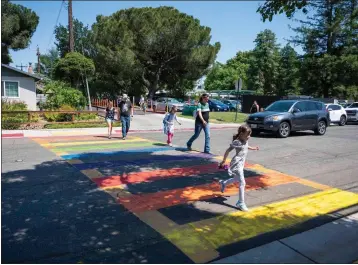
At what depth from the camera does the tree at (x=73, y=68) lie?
23719 millimetres

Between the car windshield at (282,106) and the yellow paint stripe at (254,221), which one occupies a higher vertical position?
the car windshield at (282,106)

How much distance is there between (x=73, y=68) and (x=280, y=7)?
19.9 meters

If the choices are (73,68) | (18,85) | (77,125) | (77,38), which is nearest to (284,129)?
(77,125)

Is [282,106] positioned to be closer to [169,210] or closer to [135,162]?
[135,162]

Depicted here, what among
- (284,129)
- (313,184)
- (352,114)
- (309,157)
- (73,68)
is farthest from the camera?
(352,114)

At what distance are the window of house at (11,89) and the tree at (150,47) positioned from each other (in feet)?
42.7

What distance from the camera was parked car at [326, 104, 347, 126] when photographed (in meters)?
23.2

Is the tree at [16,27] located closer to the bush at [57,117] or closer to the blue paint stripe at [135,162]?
the bush at [57,117]

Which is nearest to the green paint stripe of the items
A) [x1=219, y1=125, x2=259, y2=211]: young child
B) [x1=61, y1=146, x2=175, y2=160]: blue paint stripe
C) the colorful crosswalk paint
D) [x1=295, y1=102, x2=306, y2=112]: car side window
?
the colorful crosswalk paint

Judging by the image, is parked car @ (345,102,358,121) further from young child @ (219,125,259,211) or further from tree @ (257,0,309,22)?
young child @ (219,125,259,211)

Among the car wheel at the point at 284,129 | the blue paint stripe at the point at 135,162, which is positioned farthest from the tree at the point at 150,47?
the blue paint stripe at the point at 135,162

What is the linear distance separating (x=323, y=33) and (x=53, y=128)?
34474 mm

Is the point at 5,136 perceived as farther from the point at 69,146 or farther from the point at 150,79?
the point at 150,79

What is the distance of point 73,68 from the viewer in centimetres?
2378
